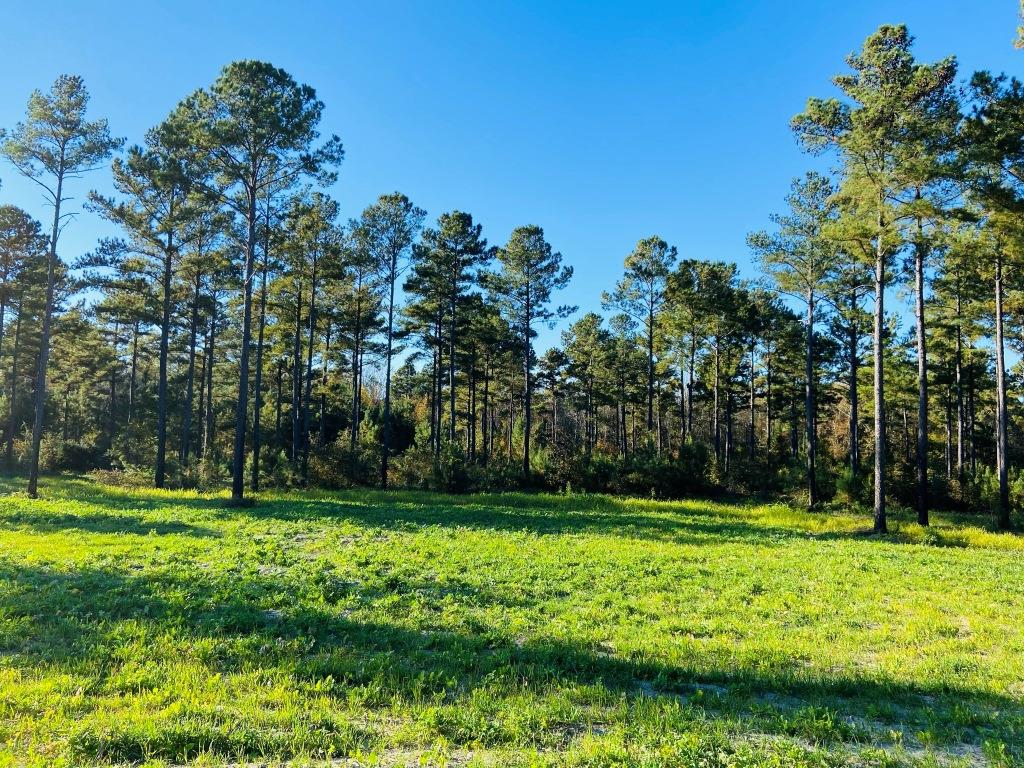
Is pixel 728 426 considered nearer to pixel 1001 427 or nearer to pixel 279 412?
pixel 1001 427

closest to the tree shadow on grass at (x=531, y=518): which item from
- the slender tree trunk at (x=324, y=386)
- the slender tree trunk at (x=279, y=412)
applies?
the slender tree trunk at (x=324, y=386)

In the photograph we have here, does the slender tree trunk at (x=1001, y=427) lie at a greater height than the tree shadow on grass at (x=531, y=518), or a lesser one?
greater

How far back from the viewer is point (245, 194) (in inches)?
813

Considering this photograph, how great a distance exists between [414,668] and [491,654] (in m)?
0.87

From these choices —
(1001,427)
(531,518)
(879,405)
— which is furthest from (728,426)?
(531,518)

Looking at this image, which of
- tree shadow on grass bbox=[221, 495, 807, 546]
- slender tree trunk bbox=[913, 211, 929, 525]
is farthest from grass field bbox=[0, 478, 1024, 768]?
slender tree trunk bbox=[913, 211, 929, 525]

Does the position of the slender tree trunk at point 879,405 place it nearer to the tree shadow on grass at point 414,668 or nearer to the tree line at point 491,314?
the tree line at point 491,314

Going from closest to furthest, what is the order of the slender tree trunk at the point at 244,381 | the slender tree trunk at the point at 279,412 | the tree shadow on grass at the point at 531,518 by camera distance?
the tree shadow on grass at the point at 531,518 < the slender tree trunk at the point at 244,381 < the slender tree trunk at the point at 279,412

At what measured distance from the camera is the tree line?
1705 cm

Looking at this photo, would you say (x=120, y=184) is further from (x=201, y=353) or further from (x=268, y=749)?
(x=268, y=749)

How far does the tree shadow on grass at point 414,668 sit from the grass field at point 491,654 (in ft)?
0.09

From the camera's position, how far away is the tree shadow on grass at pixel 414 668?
4312 mm

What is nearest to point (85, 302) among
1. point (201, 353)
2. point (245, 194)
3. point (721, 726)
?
point (201, 353)

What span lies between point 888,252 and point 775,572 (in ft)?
43.9
